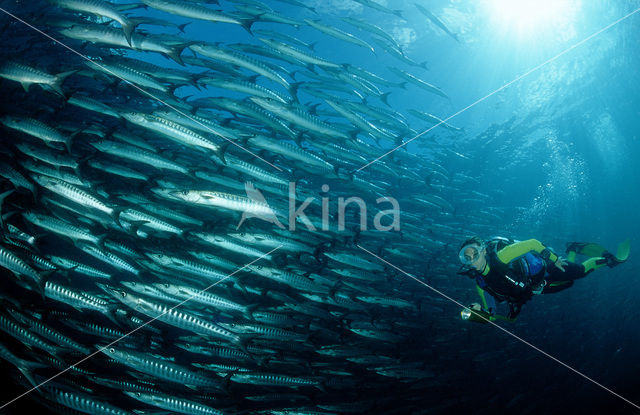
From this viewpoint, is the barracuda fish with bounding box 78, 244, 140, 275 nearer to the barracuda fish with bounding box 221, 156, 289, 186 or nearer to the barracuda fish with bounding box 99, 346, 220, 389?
the barracuda fish with bounding box 99, 346, 220, 389

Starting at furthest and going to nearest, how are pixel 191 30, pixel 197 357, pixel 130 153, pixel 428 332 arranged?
pixel 191 30 → pixel 428 332 → pixel 197 357 → pixel 130 153

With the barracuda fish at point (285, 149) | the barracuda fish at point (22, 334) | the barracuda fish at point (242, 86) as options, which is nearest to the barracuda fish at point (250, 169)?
the barracuda fish at point (285, 149)

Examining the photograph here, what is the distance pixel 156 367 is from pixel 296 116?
407cm

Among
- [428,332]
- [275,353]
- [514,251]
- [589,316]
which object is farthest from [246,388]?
[589,316]

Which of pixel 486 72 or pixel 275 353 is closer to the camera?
pixel 275 353

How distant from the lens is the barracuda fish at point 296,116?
5180 mm

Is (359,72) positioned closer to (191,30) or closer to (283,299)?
(283,299)

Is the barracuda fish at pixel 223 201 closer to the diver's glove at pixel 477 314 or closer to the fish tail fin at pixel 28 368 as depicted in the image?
the fish tail fin at pixel 28 368

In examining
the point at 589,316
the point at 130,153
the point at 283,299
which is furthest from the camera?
the point at 589,316

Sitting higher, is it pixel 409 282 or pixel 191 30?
pixel 191 30

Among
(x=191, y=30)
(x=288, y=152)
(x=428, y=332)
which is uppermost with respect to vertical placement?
(x=191, y=30)

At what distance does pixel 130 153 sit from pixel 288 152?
232 centimetres

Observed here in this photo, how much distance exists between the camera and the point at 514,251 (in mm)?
4559

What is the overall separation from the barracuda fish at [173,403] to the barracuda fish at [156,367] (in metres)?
0.24
